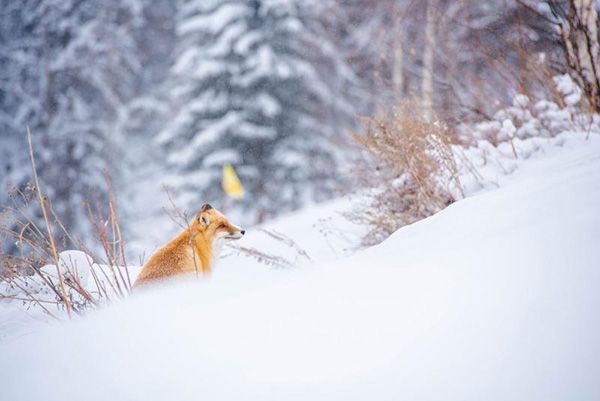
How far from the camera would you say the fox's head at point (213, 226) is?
3.20m

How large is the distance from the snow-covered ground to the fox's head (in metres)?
1.49

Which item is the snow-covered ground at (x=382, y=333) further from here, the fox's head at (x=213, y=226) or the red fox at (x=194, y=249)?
the fox's head at (x=213, y=226)

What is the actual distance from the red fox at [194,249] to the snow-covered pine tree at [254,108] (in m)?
9.30

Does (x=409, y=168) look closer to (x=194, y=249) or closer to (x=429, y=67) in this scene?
(x=194, y=249)

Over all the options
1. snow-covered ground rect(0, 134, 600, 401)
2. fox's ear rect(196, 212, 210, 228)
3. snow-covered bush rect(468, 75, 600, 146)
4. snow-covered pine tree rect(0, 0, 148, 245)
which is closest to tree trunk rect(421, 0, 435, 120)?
snow-covered bush rect(468, 75, 600, 146)

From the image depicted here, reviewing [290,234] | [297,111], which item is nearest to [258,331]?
[290,234]

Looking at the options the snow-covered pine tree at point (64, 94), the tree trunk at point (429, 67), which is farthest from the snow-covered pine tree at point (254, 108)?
the tree trunk at point (429, 67)

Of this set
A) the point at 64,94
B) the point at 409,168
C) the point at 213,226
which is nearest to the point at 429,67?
the point at 409,168

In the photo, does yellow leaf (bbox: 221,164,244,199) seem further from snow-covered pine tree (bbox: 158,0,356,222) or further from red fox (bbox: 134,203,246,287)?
red fox (bbox: 134,203,246,287)

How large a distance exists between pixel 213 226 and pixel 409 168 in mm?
1620

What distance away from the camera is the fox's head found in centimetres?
320

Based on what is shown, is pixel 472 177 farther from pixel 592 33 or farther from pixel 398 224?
pixel 592 33

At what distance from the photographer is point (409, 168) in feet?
10.4

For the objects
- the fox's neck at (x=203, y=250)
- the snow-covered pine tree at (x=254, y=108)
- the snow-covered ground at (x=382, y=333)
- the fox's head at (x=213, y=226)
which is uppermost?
the snow-covered pine tree at (x=254, y=108)
